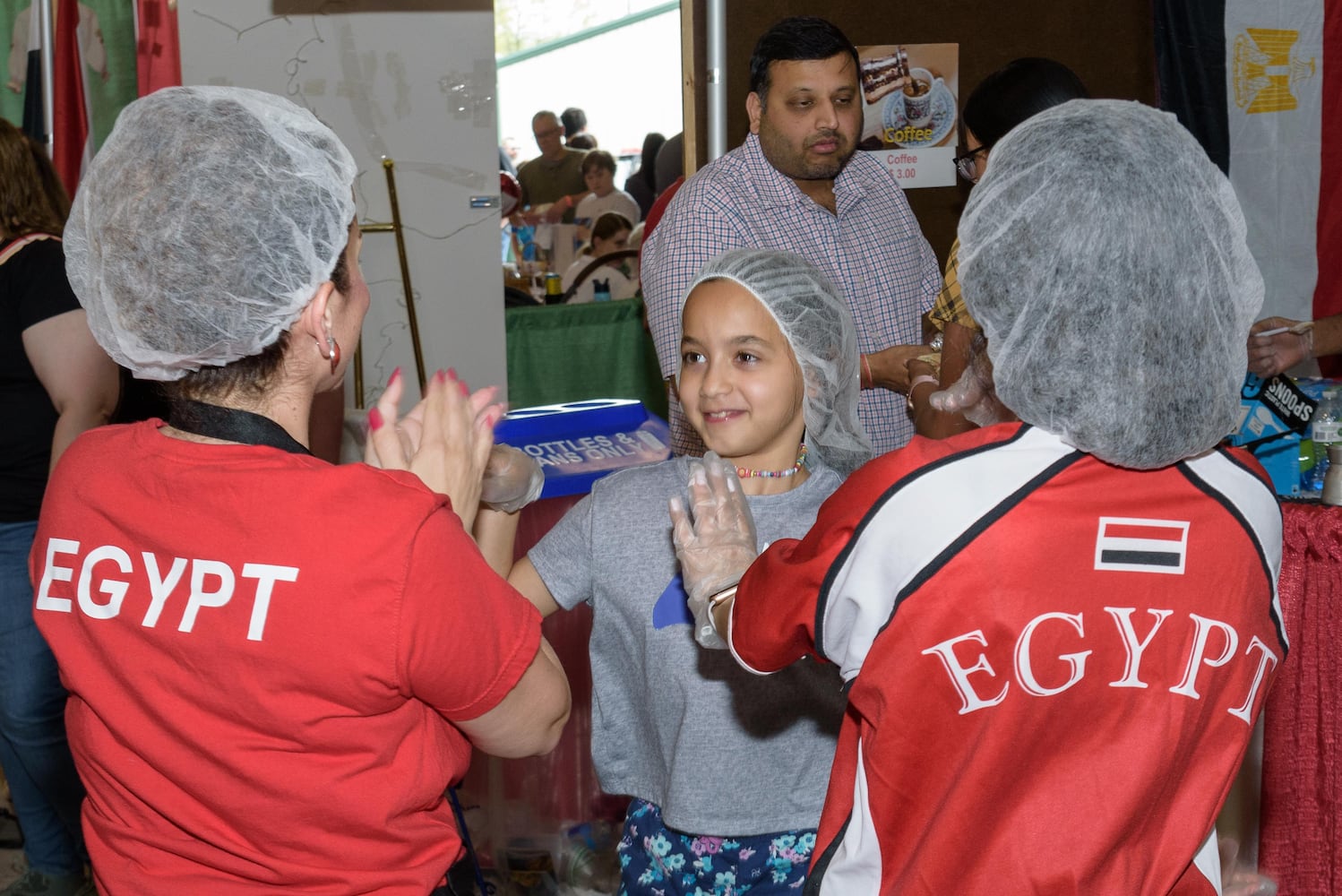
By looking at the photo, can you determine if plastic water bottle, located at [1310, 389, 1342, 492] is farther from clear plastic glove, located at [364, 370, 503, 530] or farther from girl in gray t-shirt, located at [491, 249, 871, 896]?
clear plastic glove, located at [364, 370, 503, 530]

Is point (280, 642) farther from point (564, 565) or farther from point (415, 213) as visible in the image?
point (415, 213)

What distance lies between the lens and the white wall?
439cm

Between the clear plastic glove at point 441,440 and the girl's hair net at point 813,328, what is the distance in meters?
0.67

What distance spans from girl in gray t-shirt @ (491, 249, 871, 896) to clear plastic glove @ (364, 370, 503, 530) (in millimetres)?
456

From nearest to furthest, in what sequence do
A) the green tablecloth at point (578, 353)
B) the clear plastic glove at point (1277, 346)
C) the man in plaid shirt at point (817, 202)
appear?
the clear plastic glove at point (1277, 346)
the man in plaid shirt at point (817, 202)
the green tablecloth at point (578, 353)

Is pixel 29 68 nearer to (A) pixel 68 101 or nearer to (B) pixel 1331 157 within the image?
(A) pixel 68 101

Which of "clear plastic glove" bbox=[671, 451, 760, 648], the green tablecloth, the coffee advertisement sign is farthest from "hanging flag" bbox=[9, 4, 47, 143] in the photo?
"clear plastic glove" bbox=[671, 451, 760, 648]

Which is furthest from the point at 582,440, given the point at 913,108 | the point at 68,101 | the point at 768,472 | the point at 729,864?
the point at 68,101

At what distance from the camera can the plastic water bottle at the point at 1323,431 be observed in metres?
2.77

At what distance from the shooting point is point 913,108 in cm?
454

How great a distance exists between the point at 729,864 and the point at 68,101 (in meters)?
4.26

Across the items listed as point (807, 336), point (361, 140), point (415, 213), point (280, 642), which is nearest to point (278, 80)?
point (361, 140)

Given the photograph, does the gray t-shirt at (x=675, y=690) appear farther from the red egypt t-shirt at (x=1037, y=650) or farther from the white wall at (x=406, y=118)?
the white wall at (x=406, y=118)

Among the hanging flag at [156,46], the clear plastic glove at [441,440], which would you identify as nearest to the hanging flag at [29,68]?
the hanging flag at [156,46]
